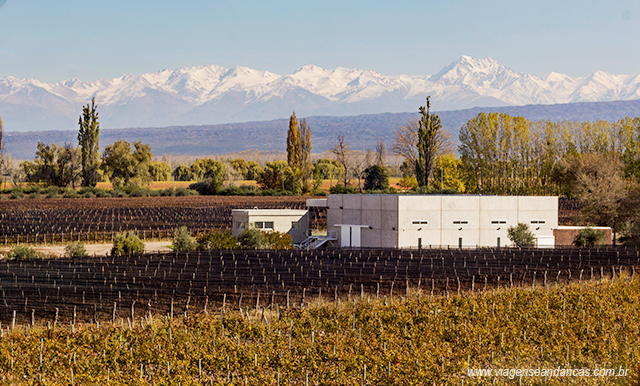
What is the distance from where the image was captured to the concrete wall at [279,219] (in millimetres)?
50562

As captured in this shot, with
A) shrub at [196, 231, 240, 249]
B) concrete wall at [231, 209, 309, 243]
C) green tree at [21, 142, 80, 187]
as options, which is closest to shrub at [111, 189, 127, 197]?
green tree at [21, 142, 80, 187]

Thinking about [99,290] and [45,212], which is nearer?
[99,290]

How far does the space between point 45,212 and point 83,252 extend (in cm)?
3322

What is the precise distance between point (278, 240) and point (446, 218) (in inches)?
454

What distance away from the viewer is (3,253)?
43312mm

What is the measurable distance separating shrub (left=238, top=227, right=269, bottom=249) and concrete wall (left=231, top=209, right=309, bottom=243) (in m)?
4.21

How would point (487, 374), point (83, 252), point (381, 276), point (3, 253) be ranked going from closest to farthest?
point (487, 374)
point (381, 276)
point (83, 252)
point (3, 253)

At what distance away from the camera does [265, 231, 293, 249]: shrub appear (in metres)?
45.9

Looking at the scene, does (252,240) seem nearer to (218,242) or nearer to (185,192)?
(218,242)

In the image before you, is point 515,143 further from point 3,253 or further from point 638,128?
point 3,253

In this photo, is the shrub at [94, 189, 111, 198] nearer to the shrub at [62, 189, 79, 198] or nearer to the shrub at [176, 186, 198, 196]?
the shrub at [62, 189, 79, 198]

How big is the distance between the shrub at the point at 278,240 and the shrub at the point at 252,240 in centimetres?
55

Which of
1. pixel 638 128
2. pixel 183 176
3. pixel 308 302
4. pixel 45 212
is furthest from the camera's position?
pixel 183 176

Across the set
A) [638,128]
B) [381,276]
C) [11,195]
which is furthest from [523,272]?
[11,195]
